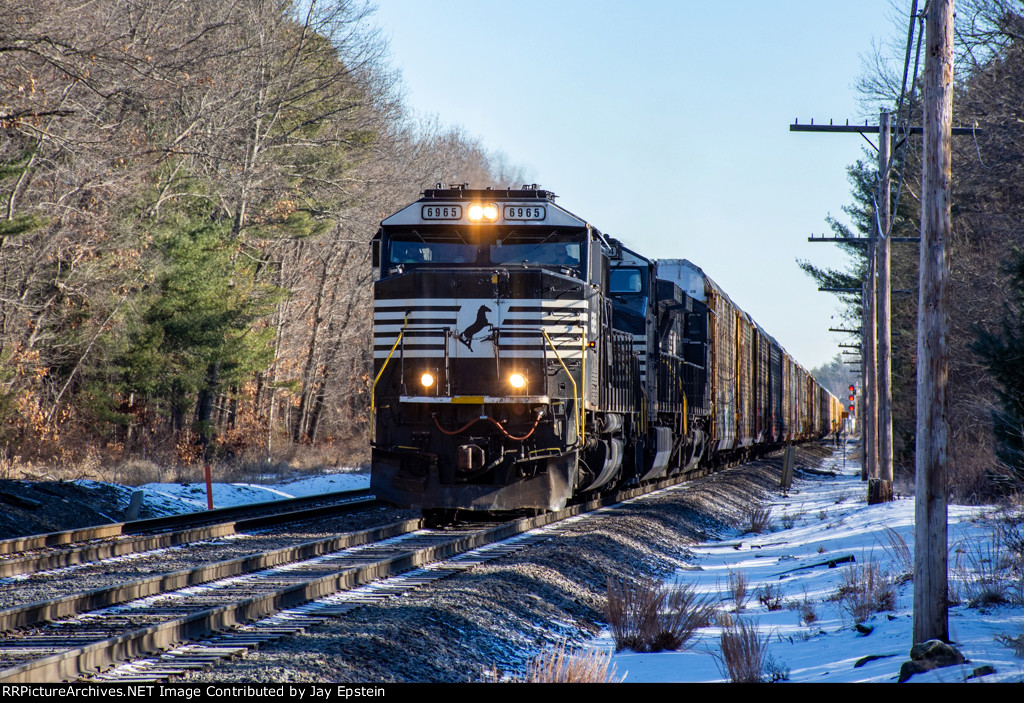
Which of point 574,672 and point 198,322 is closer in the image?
point 574,672

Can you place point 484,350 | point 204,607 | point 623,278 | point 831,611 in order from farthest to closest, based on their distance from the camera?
point 623,278 → point 484,350 → point 831,611 → point 204,607

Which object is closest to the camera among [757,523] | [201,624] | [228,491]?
[201,624]

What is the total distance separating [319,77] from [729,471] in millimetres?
17682

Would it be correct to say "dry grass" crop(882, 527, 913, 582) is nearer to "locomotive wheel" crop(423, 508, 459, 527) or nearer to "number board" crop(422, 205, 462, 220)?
"locomotive wheel" crop(423, 508, 459, 527)

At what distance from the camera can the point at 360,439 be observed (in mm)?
43688

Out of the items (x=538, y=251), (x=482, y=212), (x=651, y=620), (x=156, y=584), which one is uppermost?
(x=482, y=212)

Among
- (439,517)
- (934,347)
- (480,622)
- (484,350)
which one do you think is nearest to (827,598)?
(934,347)

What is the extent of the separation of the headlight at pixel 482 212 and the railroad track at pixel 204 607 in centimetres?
365

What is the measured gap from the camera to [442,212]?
12.4m

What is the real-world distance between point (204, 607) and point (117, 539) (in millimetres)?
4912

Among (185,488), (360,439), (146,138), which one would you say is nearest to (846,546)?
(185,488)

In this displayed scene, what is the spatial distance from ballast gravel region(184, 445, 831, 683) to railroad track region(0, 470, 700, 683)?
389mm

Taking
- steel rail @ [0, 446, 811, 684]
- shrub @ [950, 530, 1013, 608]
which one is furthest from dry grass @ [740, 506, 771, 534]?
steel rail @ [0, 446, 811, 684]

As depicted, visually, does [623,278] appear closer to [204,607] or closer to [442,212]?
[442,212]
